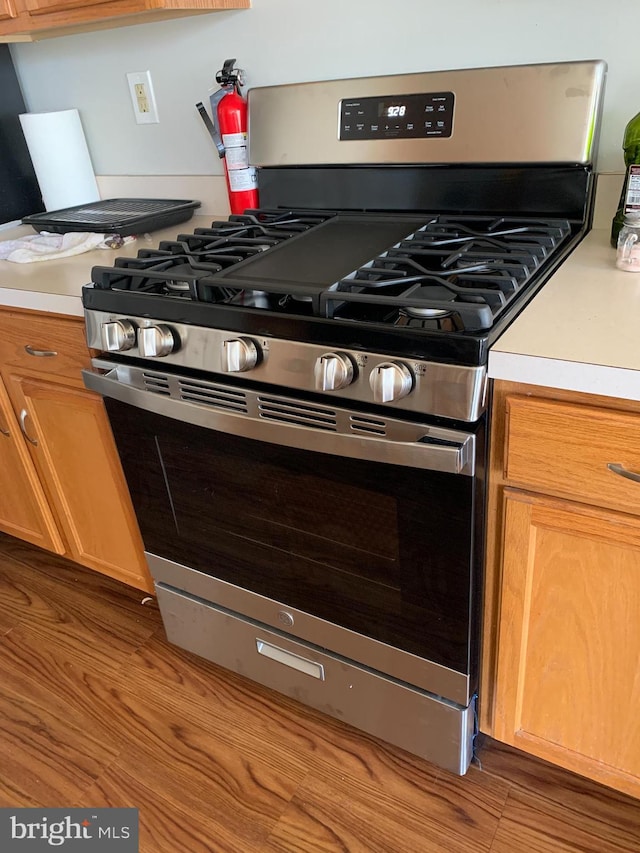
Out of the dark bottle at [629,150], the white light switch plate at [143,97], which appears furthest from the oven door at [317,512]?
the white light switch plate at [143,97]

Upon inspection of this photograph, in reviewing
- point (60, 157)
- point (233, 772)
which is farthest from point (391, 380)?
point (60, 157)

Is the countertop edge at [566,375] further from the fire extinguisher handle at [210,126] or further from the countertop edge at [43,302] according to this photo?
the fire extinguisher handle at [210,126]

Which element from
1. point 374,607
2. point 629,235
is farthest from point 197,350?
point 629,235

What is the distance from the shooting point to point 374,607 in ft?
3.72

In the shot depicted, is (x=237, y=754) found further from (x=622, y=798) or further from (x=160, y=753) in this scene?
(x=622, y=798)

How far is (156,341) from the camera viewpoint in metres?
1.10

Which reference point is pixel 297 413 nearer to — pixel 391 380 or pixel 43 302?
pixel 391 380

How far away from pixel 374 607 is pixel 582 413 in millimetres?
497

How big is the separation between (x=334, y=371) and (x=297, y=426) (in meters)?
0.14

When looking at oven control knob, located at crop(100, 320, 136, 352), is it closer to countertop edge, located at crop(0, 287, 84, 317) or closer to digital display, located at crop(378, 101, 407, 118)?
countertop edge, located at crop(0, 287, 84, 317)

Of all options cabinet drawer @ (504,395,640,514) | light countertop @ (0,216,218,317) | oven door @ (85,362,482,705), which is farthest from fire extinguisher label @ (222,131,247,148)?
cabinet drawer @ (504,395,640,514)

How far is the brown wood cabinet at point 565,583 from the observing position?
0.87 m

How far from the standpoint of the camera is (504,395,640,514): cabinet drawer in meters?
0.84

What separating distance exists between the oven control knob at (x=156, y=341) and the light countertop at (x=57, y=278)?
25 centimetres
